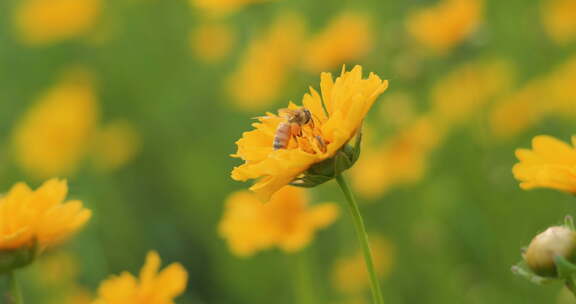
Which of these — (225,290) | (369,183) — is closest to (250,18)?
(369,183)

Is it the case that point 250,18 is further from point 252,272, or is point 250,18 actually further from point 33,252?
point 33,252

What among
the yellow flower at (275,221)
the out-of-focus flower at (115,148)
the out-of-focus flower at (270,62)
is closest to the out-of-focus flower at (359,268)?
the yellow flower at (275,221)

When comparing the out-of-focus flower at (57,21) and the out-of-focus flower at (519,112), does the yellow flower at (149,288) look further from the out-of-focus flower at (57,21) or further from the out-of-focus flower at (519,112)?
the out-of-focus flower at (57,21)

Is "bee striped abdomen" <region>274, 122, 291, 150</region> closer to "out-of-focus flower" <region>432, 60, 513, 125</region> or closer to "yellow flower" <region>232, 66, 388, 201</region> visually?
"yellow flower" <region>232, 66, 388, 201</region>

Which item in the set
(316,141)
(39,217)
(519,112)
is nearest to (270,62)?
(519,112)

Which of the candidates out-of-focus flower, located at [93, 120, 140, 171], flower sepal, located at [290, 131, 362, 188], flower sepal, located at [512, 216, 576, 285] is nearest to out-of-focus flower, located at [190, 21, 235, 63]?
out-of-focus flower, located at [93, 120, 140, 171]

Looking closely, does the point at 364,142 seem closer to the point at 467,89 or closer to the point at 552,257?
the point at 467,89
